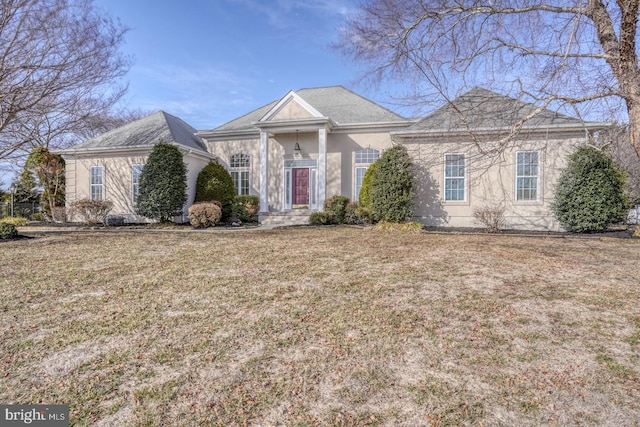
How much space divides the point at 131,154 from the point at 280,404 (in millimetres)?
16228

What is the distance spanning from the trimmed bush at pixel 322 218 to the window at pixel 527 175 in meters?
6.78

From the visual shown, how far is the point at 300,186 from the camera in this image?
1559 cm

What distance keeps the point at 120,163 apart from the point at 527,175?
17.1 m

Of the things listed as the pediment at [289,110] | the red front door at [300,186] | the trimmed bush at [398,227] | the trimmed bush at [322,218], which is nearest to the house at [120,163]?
the pediment at [289,110]

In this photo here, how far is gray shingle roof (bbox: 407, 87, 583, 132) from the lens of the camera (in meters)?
8.93

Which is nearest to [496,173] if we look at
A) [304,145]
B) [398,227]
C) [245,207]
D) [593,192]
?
[593,192]

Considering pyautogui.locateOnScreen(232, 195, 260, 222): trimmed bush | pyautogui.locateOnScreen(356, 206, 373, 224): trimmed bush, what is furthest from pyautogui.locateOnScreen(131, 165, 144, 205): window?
pyautogui.locateOnScreen(356, 206, 373, 224): trimmed bush

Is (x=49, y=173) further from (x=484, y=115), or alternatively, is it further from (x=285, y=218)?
(x=484, y=115)

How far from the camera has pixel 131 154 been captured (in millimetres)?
15547

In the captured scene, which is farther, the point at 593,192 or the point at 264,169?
the point at 264,169

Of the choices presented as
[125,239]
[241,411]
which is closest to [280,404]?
[241,411]

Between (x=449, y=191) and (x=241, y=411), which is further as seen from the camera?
(x=449, y=191)

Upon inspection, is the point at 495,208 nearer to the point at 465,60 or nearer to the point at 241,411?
the point at 465,60

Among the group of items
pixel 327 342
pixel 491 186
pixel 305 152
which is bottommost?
pixel 327 342
